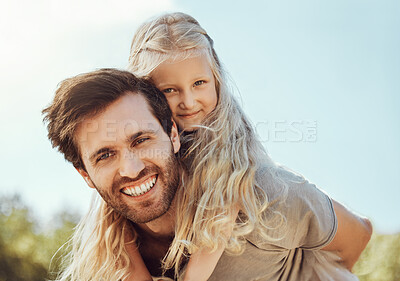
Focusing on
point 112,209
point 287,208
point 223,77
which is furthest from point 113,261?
point 223,77

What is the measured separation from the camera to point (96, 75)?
102 inches

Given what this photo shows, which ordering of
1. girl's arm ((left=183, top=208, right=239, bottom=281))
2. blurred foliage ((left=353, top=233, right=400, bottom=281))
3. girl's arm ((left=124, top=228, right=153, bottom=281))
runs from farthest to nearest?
1. blurred foliage ((left=353, top=233, right=400, bottom=281))
2. girl's arm ((left=124, top=228, right=153, bottom=281))
3. girl's arm ((left=183, top=208, right=239, bottom=281))

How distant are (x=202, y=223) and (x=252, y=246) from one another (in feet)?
0.99

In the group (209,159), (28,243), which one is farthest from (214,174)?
(28,243)

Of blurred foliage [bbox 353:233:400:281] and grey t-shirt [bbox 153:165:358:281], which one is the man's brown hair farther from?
blurred foliage [bbox 353:233:400:281]

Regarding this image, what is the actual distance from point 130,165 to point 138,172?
6 centimetres

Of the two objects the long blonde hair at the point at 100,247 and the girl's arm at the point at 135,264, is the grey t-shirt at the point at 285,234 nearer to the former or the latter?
the girl's arm at the point at 135,264

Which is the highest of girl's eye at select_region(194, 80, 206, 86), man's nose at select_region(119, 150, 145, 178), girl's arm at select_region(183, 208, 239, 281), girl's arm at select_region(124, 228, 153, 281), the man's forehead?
girl's eye at select_region(194, 80, 206, 86)

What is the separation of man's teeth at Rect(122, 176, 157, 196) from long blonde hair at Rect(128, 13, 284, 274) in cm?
19

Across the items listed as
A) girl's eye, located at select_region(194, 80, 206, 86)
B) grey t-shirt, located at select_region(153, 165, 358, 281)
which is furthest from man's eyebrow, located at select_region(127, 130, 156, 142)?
grey t-shirt, located at select_region(153, 165, 358, 281)

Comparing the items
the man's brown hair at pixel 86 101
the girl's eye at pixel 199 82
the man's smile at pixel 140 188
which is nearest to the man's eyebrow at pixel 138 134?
the man's brown hair at pixel 86 101

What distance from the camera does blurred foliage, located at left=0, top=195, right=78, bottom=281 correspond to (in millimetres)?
7383

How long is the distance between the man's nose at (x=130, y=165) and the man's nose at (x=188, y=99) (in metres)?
0.45

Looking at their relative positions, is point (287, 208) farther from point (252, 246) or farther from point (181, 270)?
point (181, 270)
